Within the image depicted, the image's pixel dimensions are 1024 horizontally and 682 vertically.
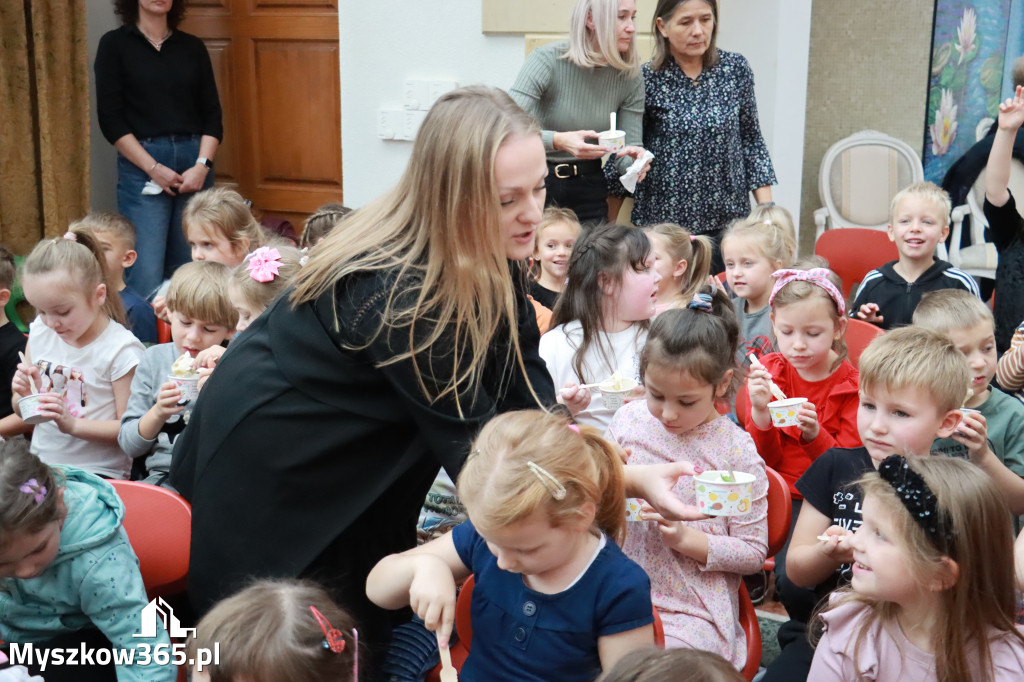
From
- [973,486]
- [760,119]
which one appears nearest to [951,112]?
[760,119]

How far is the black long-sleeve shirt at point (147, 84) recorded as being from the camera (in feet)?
20.2

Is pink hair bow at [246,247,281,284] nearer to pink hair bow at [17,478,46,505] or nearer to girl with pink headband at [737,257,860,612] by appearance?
Result: pink hair bow at [17,478,46,505]

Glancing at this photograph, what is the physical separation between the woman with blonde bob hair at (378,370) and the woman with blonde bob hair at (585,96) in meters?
2.78

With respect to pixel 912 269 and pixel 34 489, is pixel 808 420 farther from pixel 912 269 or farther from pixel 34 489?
pixel 34 489

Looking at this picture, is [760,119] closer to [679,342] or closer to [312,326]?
[679,342]

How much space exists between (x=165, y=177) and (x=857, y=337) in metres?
4.36

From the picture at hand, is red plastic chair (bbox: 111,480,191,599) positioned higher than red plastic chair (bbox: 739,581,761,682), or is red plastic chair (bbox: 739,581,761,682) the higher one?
red plastic chair (bbox: 111,480,191,599)

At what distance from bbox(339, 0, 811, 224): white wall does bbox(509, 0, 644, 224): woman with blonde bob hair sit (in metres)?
0.82

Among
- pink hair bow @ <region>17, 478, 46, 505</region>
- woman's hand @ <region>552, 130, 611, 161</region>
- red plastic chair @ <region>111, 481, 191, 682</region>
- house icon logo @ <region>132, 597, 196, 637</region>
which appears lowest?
house icon logo @ <region>132, 597, 196, 637</region>

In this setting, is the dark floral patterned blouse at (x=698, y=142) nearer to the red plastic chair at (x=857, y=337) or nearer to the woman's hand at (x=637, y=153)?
the woman's hand at (x=637, y=153)

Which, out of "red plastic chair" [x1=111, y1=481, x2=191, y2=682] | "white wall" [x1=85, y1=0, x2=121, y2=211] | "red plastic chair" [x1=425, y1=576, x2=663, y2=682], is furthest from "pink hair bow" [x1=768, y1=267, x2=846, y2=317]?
"white wall" [x1=85, y1=0, x2=121, y2=211]

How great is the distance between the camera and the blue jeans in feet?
20.2

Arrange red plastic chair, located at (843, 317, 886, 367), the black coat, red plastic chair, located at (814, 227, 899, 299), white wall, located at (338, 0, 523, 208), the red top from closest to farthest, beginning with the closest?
1. the black coat
2. the red top
3. red plastic chair, located at (843, 317, 886, 367)
4. red plastic chair, located at (814, 227, 899, 299)
5. white wall, located at (338, 0, 523, 208)

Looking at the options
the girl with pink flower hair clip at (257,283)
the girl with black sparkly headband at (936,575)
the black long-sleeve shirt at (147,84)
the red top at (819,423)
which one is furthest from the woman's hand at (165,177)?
the girl with black sparkly headband at (936,575)
